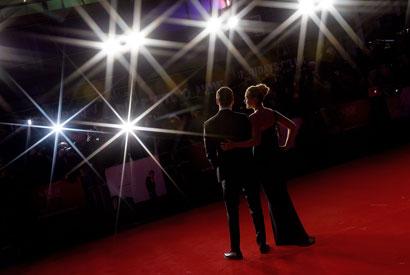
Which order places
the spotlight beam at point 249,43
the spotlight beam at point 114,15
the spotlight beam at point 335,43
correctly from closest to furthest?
the spotlight beam at point 114,15 → the spotlight beam at point 249,43 → the spotlight beam at point 335,43

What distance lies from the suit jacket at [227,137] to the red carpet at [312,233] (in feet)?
3.48

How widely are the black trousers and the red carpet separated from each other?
274mm

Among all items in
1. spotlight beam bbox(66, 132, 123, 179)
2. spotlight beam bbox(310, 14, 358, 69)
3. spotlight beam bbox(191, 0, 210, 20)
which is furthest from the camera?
spotlight beam bbox(310, 14, 358, 69)

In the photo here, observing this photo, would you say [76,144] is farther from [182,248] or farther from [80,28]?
[182,248]

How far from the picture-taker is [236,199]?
4695 mm

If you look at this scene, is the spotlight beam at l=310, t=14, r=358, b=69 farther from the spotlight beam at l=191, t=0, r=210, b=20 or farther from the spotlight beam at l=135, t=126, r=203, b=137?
the spotlight beam at l=135, t=126, r=203, b=137

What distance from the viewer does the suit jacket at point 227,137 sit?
4602 mm

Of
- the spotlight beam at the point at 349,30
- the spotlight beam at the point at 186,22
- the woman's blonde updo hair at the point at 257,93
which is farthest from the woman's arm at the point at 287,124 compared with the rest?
the spotlight beam at the point at 349,30

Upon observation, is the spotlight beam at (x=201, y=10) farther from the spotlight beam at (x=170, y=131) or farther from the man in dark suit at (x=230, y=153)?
the man in dark suit at (x=230, y=153)

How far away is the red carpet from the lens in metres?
4.21

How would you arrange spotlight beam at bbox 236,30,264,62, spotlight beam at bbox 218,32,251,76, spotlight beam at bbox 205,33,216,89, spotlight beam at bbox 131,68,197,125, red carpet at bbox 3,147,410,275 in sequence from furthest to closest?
1. spotlight beam at bbox 131,68,197,125
2. spotlight beam at bbox 236,30,264,62
3. spotlight beam at bbox 218,32,251,76
4. spotlight beam at bbox 205,33,216,89
5. red carpet at bbox 3,147,410,275

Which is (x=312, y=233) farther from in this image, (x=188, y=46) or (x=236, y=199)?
(x=188, y=46)

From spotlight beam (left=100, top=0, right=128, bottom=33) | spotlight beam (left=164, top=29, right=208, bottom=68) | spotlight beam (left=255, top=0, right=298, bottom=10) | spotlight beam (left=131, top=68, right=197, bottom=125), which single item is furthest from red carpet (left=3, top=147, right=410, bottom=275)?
spotlight beam (left=255, top=0, right=298, bottom=10)

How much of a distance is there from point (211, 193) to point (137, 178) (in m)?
1.68
